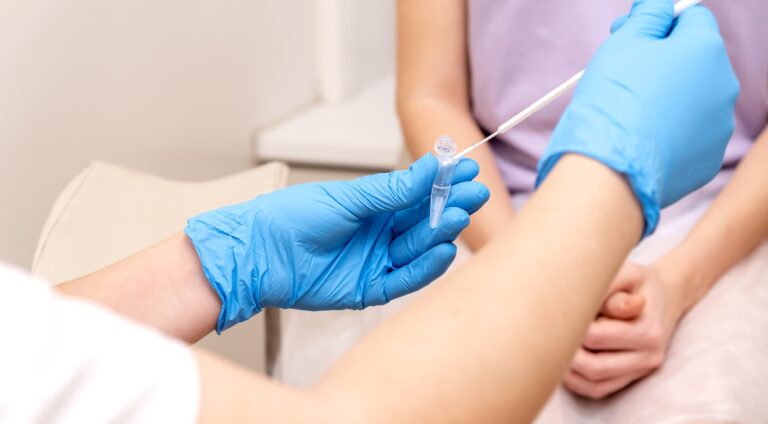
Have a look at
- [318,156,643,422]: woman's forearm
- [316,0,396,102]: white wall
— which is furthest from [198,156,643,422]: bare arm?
[316,0,396,102]: white wall

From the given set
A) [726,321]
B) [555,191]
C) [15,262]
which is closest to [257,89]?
[15,262]

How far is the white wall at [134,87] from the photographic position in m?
1.12

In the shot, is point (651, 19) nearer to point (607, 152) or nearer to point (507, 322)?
point (607, 152)

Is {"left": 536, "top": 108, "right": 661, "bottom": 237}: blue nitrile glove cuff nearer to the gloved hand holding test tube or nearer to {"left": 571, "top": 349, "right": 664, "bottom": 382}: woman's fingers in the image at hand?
the gloved hand holding test tube

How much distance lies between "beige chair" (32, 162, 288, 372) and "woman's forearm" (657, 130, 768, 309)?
0.50 meters

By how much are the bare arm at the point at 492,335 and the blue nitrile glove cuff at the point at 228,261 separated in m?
0.30

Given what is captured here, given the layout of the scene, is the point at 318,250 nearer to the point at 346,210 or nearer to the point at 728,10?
the point at 346,210

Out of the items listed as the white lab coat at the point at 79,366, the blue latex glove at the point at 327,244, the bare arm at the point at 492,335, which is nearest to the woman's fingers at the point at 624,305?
the blue latex glove at the point at 327,244

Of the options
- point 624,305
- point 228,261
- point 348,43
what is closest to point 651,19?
point 624,305

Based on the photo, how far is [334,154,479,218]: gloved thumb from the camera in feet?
2.68

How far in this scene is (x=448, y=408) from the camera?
520mm

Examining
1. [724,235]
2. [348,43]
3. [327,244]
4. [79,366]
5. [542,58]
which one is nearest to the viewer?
[79,366]

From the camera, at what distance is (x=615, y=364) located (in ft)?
3.09

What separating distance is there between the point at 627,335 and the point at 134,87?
0.82 m
